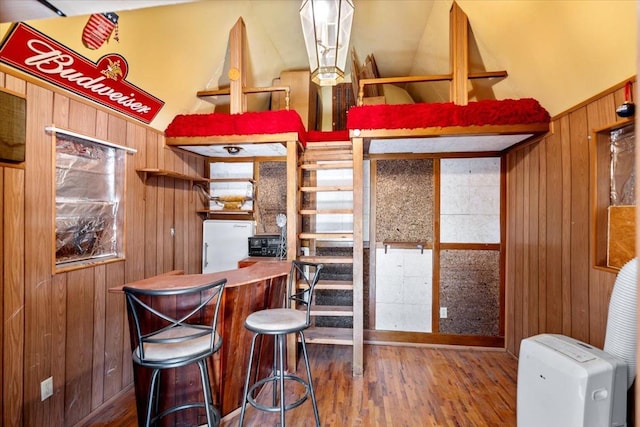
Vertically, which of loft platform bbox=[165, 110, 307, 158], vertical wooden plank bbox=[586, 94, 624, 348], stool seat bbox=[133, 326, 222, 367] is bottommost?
stool seat bbox=[133, 326, 222, 367]

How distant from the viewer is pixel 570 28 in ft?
5.69

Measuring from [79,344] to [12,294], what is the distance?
61 centimetres

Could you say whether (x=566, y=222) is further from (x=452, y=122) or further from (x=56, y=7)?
(x=56, y=7)

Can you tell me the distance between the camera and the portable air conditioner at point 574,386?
1326mm

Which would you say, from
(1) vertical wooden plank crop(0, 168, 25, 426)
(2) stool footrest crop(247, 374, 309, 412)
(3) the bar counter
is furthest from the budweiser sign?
(2) stool footrest crop(247, 374, 309, 412)

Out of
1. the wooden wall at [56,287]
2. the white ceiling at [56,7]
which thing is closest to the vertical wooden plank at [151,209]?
the wooden wall at [56,287]

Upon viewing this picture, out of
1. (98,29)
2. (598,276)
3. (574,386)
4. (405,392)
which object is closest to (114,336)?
(98,29)

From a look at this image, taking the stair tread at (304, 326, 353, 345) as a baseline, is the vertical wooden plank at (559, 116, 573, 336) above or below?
above

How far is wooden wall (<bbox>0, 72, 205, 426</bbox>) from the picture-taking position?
1.56 metres

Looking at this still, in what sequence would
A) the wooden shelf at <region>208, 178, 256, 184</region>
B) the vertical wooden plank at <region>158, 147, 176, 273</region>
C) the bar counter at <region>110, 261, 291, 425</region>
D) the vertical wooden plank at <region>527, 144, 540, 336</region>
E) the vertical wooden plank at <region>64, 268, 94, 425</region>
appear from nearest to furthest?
the bar counter at <region>110, 261, 291, 425</region>, the vertical wooden plank at <region>64, 268, 94, 425</region>, the vertical wooden plank at <region>527, 144, 540, 336</region>, the vertical wooden plank at <region>158, 147, 176, 273</region>, the wooden shelf at <region>208, 178, 256, 184</region>

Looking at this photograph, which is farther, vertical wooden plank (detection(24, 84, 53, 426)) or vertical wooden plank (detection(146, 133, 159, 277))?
vertical wooden plank (detection(146, 133, 159, 277))

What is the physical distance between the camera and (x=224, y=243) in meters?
3.48

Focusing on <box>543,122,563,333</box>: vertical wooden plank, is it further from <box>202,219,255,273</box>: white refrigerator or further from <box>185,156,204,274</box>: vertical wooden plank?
<box>185,156,204,274</box>: vertical wooden plank

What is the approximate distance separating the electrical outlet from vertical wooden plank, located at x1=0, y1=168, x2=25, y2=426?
0.11 metres
